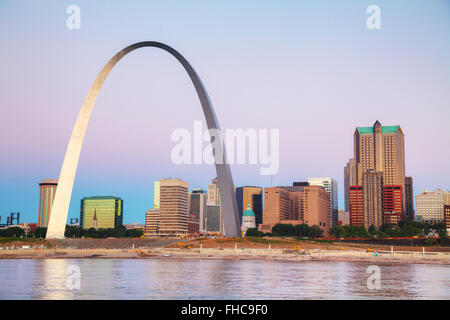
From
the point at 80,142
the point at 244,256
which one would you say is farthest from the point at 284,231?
the point at 244,256

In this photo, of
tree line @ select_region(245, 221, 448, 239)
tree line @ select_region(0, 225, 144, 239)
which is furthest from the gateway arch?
tree line @ select_region(245, 221, 448, 239)

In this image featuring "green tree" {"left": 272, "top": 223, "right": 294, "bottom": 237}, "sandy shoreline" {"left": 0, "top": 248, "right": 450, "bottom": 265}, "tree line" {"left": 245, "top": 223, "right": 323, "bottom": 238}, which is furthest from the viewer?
"green tree" {"left": 272, "top": 223, "right": 294, "bottom": 237}

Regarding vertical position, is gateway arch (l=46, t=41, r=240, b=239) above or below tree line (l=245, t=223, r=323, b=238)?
above

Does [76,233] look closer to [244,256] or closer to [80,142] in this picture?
[80,142]

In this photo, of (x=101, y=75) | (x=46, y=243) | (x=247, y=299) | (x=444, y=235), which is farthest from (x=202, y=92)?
(x=444, y=235)

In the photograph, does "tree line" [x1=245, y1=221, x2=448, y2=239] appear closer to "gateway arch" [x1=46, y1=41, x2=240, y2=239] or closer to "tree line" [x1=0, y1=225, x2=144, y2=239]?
"tree line" [x1=0, y1=225, x2=144, y2=239]

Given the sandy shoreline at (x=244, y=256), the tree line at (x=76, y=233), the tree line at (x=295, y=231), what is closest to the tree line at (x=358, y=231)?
the tree line at (x=295, y=231)

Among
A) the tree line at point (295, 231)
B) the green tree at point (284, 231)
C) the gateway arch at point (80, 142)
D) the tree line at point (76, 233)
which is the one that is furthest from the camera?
the green tree at point (284, 231)

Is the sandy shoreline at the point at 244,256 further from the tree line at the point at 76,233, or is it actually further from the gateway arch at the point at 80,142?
the tree line at the point at 76,233
